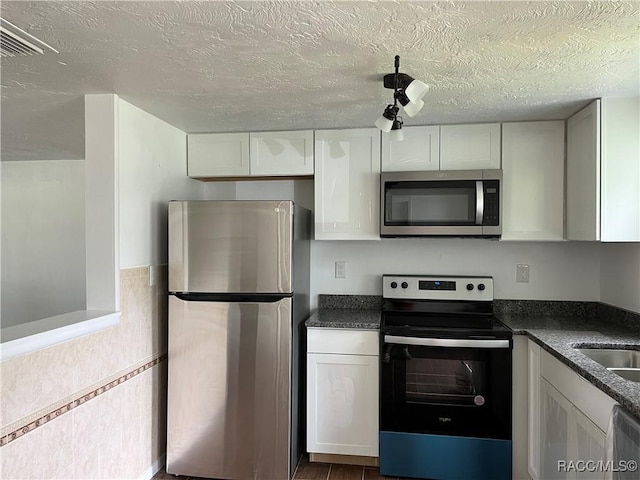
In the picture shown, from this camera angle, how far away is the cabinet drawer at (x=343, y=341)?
2285 millimetres

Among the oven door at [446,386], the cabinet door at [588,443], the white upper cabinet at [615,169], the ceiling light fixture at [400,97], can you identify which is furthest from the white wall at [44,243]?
the white upper cabinet at [615,169]

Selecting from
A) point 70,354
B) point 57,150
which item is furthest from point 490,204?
point 57,150

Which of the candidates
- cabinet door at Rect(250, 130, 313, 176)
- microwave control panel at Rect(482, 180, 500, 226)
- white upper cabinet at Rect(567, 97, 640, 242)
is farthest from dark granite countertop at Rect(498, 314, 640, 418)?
cabinet door at Rect(250, 130, 313, 176)

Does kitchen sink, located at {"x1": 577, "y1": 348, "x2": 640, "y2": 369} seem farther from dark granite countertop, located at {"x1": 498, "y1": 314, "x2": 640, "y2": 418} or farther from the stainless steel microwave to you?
the stainless steel microwave

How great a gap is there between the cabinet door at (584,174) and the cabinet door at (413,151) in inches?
29.3

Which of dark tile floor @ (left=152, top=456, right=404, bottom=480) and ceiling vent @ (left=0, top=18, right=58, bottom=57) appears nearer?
ceiling vent @ (left=0, top=18, right=58, bottom=57)

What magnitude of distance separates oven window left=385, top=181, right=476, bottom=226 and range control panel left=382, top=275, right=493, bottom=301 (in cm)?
46

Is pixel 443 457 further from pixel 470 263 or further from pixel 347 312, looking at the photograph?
pixel 470 263

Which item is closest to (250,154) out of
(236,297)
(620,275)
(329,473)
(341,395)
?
(236,297)

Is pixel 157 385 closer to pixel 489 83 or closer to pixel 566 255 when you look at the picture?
pixel 489 83

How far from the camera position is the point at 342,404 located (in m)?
2.30

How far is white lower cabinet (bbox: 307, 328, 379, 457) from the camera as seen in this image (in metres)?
2.28

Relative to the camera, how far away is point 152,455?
7.43 ft

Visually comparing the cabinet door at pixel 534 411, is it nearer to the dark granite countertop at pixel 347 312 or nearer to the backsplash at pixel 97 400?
the dark granite countertop at pixel 347 312
